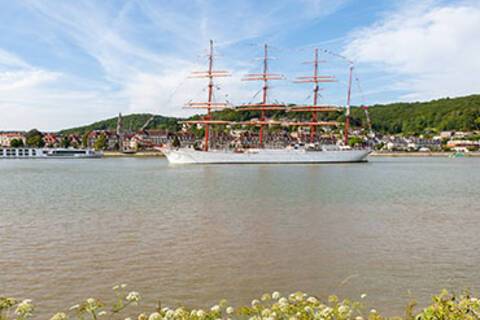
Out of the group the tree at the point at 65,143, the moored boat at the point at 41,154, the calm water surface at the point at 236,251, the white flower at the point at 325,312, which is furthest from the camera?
the tree at the point at 65,143

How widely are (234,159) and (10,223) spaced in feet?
208

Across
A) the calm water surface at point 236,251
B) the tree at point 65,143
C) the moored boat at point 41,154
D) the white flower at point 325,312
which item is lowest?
the moored boat at point 41,154

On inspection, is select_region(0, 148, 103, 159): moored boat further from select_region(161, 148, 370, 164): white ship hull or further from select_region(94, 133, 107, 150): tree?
select_region(161, 148, 370, 164): white ship hull

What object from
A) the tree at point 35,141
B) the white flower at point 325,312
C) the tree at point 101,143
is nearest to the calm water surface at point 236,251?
the white flower at point 325,312

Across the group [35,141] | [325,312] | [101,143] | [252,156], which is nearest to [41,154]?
[101,143]

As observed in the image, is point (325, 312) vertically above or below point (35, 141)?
above

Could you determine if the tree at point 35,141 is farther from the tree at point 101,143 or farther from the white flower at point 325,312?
the white flower at point 325,312

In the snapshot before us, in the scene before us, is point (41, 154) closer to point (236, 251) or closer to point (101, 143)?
point (101, 143)

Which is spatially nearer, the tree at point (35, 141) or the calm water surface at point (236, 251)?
the calm water surface at point (236, 251)

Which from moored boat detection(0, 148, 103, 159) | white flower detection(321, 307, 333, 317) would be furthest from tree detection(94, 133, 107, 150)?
white flower detection(321, 307, 333, 317)

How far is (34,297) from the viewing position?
827 centimetres

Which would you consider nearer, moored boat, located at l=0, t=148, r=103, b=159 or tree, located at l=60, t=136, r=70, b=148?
moored boat, located at l=0, t=148, r=103, b=159

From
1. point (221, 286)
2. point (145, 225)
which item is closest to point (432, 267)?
point (221, 286)

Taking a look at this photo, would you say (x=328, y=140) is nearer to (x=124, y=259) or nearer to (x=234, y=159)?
(x=234, y=159)
